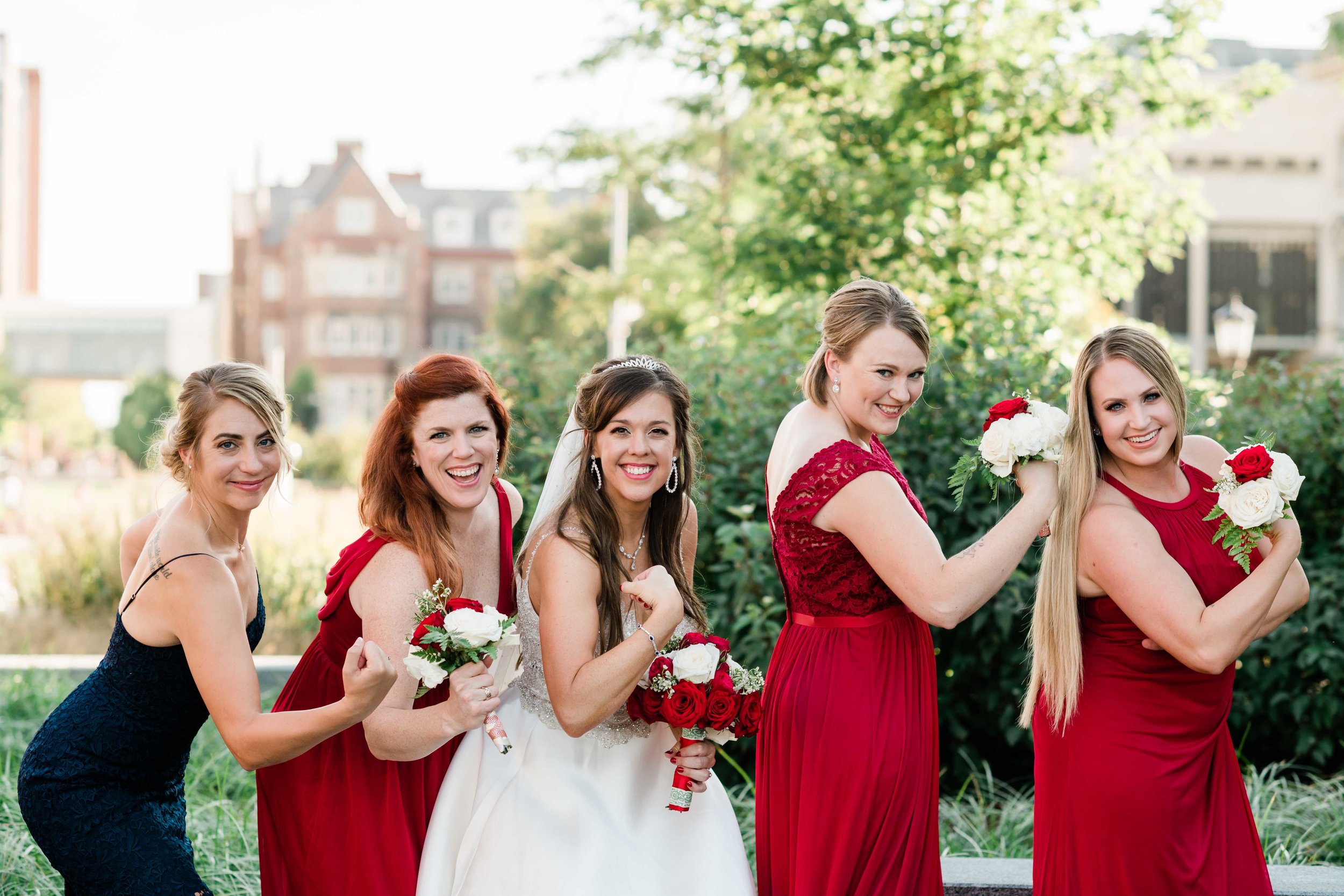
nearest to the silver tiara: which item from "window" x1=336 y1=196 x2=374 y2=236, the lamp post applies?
the lamp post

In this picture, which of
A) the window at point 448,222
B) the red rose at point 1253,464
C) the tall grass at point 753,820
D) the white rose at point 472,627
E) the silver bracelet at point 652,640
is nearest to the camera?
the white rose at point 472,627

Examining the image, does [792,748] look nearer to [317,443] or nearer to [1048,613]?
[1048,613]

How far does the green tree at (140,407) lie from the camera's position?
136ft

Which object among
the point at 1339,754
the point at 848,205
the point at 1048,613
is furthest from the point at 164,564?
the point at 848,205

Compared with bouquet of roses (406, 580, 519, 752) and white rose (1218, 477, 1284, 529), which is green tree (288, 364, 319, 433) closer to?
bouquet of roses (406, 580, 519, 752)

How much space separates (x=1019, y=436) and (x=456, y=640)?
4.97 feet

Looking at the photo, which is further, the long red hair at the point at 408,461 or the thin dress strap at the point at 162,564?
the long red hair at the point at 408,461

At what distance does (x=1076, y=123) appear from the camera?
8.94m

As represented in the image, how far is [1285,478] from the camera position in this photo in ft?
9.61

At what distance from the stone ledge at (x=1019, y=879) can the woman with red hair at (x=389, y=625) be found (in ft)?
6.64

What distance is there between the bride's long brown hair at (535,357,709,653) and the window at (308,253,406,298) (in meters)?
58.7

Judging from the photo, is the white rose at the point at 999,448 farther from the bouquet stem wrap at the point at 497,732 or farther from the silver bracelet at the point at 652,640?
the bouquet stem wrap at the point at 497,732

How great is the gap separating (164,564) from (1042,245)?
783 centimetres

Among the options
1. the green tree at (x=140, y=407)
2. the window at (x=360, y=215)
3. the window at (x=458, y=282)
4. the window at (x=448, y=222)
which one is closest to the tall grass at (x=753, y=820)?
the green tree at (x=140, y=407)
